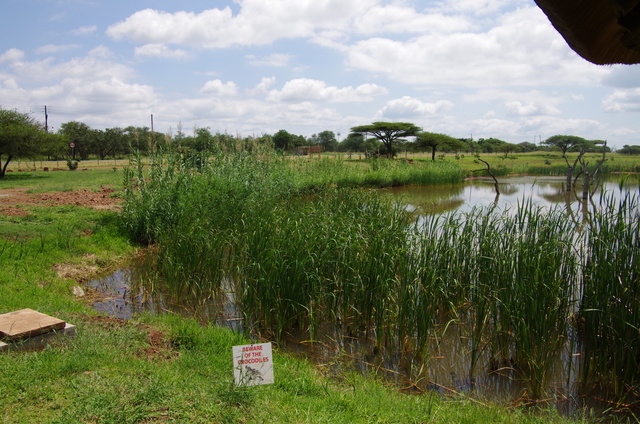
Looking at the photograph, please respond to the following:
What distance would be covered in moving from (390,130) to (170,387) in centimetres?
4203

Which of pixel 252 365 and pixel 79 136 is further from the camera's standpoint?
pixel 79 136

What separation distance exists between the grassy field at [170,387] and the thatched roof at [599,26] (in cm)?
238

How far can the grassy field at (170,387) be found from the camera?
2.67 metres

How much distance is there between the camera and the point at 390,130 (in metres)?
43.4

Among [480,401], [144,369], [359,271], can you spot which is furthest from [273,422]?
[359,271]

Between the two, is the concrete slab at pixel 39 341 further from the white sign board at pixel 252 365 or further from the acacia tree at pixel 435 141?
the acacia tree at pixel 435 141

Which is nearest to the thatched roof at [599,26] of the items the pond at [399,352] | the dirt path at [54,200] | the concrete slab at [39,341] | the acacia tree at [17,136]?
the pond at [399,352]

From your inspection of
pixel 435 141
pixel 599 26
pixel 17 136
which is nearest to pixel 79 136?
pixel 17 136

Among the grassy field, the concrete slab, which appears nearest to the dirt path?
the grassy field

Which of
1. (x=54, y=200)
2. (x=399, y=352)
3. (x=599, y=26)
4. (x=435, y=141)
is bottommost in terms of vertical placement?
(x=399, y=352)

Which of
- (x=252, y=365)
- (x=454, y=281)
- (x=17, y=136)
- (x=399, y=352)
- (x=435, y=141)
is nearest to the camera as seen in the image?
(x=252, y=365)

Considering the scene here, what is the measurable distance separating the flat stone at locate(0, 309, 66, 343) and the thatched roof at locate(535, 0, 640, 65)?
152 inches

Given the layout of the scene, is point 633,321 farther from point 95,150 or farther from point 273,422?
point 95,150

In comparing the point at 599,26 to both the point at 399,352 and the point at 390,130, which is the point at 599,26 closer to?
the point at 399,352
